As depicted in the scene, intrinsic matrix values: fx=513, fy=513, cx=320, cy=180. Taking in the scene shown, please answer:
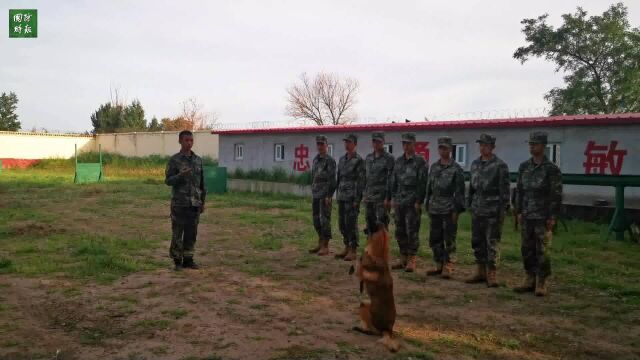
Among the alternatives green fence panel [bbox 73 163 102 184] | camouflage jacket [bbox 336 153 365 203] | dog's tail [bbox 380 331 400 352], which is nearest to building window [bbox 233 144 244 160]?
green fence panel [bbox 73 163 102 184]

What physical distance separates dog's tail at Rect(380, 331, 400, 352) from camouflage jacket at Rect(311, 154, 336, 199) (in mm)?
3913

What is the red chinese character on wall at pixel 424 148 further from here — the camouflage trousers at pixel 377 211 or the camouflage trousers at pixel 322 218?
the camouflage trousers at pixel 377 211

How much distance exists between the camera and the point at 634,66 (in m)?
25.3

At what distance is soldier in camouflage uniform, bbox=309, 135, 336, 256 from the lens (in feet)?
26.6

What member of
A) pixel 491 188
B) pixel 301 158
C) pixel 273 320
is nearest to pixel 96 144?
pixel 301 158

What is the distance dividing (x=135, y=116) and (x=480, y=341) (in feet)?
174

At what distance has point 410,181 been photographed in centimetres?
709

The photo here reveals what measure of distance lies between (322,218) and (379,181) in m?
1.18

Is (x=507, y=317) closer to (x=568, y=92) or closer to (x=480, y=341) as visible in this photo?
(x=480, y=341)

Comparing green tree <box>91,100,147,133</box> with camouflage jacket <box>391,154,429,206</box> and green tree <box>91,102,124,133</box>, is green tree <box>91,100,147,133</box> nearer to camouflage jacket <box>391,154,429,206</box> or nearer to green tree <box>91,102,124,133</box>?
green tree <box>91,102,124,133</box>

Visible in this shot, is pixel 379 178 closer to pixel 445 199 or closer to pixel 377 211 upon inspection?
pixel 377 211

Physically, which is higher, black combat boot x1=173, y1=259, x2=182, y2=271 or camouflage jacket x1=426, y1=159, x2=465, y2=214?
camouflage jacket x1=426, y1=159, x2=465, y2=214

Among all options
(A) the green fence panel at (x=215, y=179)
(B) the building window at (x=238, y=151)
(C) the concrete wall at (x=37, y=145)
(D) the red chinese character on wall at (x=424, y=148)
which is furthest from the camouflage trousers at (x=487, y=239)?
(C) the concrete wall at (x=37, y=145)

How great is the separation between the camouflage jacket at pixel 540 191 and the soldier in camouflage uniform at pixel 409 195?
136cm
